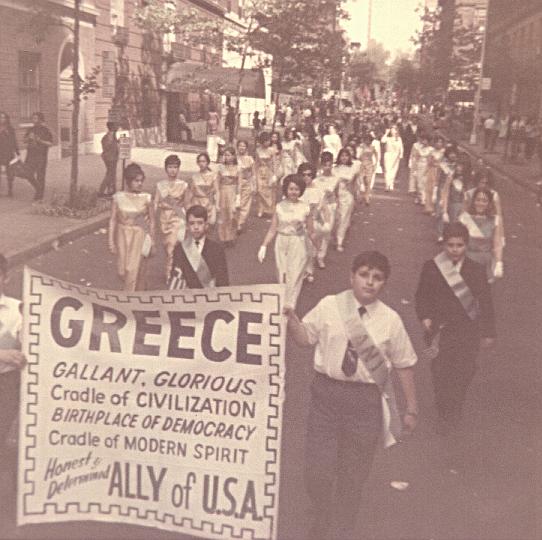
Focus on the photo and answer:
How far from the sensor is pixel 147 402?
15.6ft

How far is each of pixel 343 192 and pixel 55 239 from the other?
483 centimetres

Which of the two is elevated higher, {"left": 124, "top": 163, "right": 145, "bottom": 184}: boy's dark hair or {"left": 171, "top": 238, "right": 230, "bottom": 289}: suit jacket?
{"left": 124, "top": 163, "right": 145, "bottom": 184}: boy's dark hair

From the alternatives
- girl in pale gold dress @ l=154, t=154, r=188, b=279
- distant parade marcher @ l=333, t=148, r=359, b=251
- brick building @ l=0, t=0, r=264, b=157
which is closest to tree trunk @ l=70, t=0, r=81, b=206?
brick building @ l=0, t=0, r=264, b=157

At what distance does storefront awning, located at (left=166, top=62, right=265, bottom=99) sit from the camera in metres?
37.7

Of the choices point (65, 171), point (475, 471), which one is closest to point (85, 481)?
point (475, 471)

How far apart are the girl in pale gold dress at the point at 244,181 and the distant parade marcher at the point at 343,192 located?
2.00 meters

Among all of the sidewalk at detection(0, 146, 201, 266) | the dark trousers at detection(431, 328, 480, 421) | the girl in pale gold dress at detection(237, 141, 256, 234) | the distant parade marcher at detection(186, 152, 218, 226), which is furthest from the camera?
the girl in pale gold dress at detection(237, 141, 256, 234)

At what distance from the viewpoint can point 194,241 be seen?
7.18m

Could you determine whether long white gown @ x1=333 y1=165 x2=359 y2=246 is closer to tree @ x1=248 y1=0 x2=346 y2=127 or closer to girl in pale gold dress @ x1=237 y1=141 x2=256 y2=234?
girl in pale gold dress @ x1=237 y1=141 x2=256 y2=234

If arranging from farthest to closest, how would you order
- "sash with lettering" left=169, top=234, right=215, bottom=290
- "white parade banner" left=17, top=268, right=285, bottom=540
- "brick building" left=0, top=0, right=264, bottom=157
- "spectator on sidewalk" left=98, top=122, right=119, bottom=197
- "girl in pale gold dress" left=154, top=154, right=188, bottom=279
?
1. "brick building" left=0, top=0, right=264, bottom=157
2. "spectator on sidewalk" left=98, top=122, right=119, bottom=197
3. "girl in pale gold dress" left=154, top=154, right=188, bottom=279
4. "sash with lettering" left=169, top=234, right=215, bottom=290
5. "white parade banner" left=17, top=268, right=285, bottom=540

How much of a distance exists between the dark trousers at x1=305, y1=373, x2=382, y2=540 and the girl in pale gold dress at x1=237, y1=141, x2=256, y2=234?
1176cm

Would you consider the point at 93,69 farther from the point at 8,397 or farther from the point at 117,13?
the point at 117,13

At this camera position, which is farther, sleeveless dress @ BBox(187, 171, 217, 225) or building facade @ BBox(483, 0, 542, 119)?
building facade @ BBox(483, 0, 542, 119)

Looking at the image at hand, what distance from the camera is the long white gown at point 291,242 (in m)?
10.2
